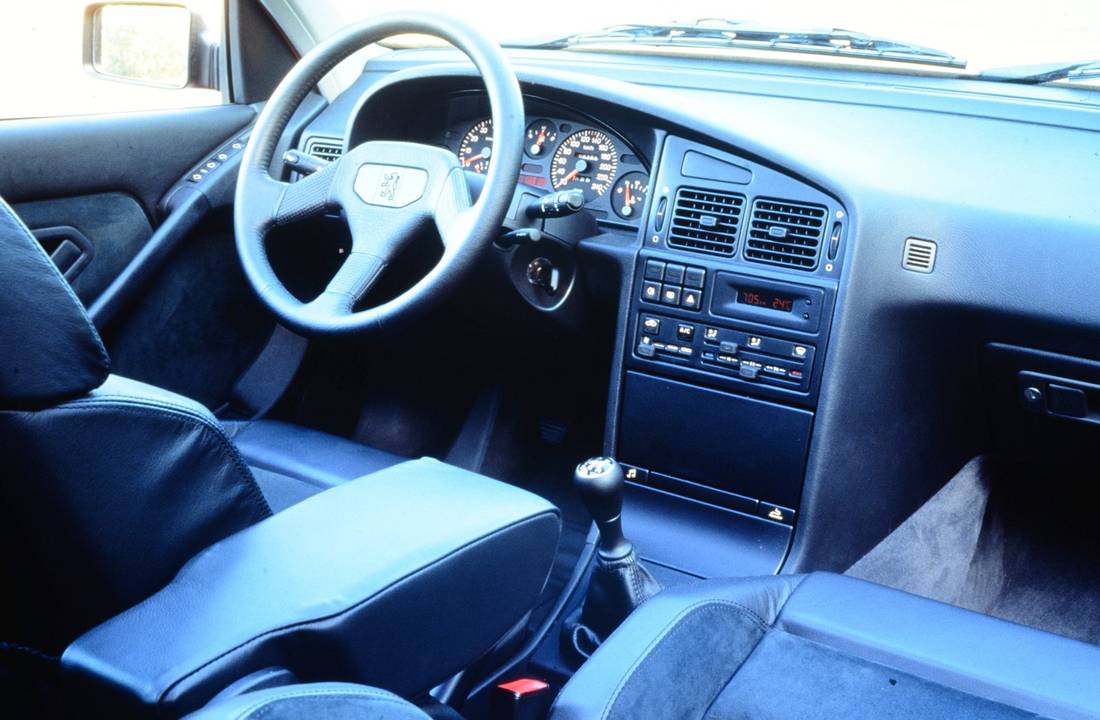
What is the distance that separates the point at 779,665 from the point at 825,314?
818 millimetres

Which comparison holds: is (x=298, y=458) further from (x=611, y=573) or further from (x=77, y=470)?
(x=77, y=470)

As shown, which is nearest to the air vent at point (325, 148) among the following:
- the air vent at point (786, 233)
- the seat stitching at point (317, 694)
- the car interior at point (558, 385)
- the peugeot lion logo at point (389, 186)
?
the car interior at point (558, 385)

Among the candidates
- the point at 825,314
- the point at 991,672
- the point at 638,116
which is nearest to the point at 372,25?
the point at 638,116

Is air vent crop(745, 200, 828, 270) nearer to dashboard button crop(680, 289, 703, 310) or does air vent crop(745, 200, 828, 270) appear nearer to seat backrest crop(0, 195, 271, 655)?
dashboard button crop(680, 289, 703, 310)

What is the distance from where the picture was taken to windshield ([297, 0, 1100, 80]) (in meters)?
2.05

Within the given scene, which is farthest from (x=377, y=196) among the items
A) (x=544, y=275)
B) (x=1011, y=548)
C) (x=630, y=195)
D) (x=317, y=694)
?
(x=1011, y=548)

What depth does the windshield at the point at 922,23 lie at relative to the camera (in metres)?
2.05

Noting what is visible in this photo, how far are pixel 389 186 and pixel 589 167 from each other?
1.48 ft

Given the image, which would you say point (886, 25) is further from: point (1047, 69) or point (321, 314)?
point (321, 314)

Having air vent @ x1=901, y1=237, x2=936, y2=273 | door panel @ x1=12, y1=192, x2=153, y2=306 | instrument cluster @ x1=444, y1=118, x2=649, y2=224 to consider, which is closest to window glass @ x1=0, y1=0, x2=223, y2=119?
door panel @ x1=12, y1=192, x2=153, y2=306

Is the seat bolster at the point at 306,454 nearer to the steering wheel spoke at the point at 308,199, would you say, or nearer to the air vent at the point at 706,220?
the steering wheel spoke at the point at 308,199

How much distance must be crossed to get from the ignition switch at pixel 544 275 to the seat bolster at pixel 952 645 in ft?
2.90

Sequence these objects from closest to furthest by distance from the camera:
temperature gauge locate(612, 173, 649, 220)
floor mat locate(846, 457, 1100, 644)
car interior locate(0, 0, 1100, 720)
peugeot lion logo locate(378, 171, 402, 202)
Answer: car interior locate(0, 0, 1100, 720)
peugeot lion logo locate(378, 171, 402, 202)
temperature gauge locate(612, 173, 649, 220)
floor mat locate(846, 457, 1100, 644)

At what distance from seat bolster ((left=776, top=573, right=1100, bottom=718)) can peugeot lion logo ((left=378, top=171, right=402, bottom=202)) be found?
0.96m
